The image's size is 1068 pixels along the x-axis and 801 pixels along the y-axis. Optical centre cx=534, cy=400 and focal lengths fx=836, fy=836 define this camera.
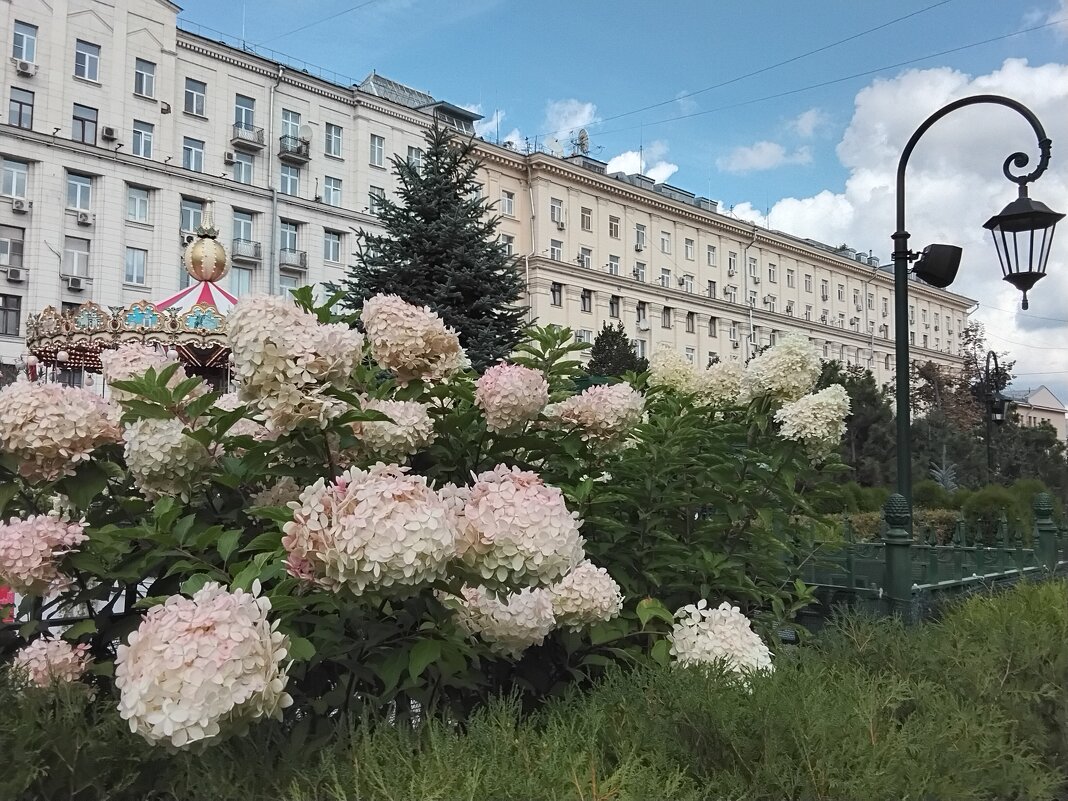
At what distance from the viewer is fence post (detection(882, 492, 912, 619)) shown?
480 cm

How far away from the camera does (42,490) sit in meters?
2.80

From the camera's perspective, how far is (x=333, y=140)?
125ft

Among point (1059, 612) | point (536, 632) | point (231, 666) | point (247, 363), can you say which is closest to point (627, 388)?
point (536, 632)

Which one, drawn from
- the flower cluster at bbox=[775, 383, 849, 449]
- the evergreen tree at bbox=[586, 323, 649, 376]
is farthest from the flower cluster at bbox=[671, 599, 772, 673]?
the evergreen tree at bbox=[586, 323, 649, 376]

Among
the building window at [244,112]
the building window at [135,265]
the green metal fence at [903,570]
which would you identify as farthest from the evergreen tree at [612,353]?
the green metal fence at [903,570]

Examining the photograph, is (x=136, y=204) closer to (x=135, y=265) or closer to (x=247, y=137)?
(x=135, y=265)

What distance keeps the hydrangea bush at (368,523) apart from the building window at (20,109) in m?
32.7

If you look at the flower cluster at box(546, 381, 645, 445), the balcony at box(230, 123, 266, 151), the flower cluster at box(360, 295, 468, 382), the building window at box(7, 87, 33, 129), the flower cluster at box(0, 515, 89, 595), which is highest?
the balcony at box(230, 123, 266, 151)

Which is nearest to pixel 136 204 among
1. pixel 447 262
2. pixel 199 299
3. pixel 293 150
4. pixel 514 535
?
pixel 293 150

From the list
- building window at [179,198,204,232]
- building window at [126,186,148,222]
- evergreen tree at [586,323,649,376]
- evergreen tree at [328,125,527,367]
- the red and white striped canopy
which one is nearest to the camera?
evergreen tree at [328,125,527,367]

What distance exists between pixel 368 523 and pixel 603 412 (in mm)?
1424

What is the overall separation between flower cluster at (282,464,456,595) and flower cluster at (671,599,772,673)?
1329mm

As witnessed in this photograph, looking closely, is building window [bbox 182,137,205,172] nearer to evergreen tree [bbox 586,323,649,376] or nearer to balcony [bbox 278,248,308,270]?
balcony [bbox 278,248,308,270]

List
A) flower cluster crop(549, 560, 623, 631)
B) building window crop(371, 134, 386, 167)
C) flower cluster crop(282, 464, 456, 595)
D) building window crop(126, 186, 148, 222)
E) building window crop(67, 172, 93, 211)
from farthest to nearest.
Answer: building window crop(371, 134, 386, 167)
building window crop(126, 186, 148, 222)
building window crop(67, 172, 93, 211)
flower cluster crop(549, 560, 623, 631)
flower cluster crop(282, 464, 456, 595)
